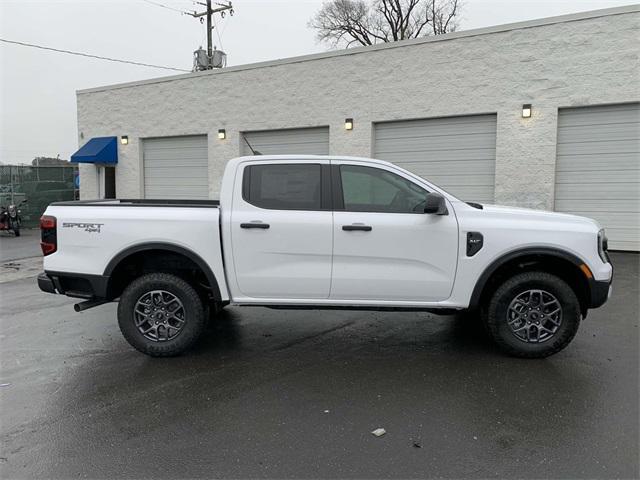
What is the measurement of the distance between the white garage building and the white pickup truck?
740 cm

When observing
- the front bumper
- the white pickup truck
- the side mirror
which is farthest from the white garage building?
the side mirror

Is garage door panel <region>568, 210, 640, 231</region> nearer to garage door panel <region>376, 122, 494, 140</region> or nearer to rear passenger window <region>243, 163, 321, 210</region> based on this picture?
garage door panel <region>376, 122, 494, 140</region>

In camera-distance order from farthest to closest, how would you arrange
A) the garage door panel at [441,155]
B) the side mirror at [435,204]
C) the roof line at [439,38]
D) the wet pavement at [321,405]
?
the garage door panel at [441,155]
the roof line at [439,38]
the side mirror at [435,204]
the wet pavement at [321,405]

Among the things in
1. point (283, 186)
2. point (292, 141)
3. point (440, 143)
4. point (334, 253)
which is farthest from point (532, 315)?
point (292, 141)

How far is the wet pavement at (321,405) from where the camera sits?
10.1 feet

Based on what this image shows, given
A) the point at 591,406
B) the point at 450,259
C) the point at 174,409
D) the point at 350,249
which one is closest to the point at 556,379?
the point at 591,406

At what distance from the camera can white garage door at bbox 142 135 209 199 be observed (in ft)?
54.9

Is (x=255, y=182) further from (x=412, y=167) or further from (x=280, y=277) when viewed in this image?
(x=412, y=167)

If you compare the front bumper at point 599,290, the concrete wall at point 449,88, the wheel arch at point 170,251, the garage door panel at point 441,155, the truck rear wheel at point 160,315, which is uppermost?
the concrete wall at point 449,88

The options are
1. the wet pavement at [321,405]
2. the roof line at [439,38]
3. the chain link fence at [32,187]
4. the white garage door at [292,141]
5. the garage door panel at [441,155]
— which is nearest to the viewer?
the wet pavement at [321,405]

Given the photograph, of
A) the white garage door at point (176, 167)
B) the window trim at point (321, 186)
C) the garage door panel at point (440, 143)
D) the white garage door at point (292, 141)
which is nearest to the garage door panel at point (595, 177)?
the garage door panel at point (440, 143)

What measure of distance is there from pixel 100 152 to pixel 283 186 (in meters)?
15.1

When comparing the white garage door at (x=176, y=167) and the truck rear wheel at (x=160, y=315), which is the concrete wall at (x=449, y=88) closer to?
the white garage door at (x=176, y=167)

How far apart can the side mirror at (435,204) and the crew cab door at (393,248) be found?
0.10 metres
